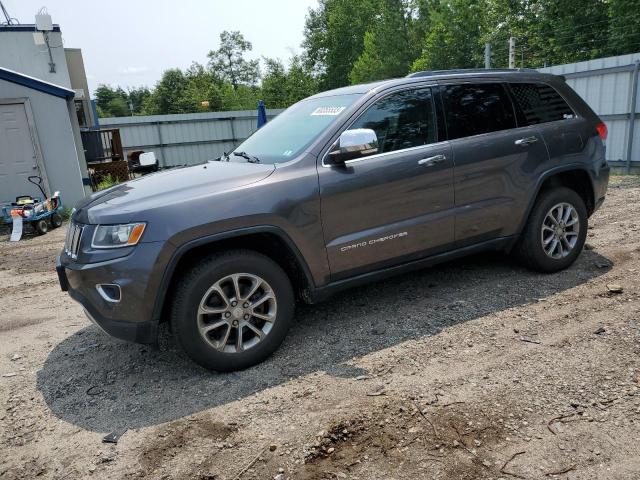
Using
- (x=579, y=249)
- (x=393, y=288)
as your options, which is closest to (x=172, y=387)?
(x=393, y=288)

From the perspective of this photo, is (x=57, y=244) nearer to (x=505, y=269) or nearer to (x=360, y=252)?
(x=360, y=252)

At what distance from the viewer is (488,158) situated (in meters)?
4.34

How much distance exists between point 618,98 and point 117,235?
1223cm

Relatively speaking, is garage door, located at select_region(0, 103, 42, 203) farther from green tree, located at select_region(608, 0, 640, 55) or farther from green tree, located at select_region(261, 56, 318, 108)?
green tree, located at select_region(261, 56, 318, 108)

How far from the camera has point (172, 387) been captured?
3410mm

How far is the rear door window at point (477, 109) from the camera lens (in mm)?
4320

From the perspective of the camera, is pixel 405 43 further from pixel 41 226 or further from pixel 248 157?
pixel 248 157

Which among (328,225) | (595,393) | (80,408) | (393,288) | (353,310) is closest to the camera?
(595,393)

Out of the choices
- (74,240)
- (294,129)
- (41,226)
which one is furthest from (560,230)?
(41,226)

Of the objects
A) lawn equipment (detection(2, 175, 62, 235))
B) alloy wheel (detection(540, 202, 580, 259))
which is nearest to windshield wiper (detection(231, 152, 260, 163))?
alloy wheel (detection(540, 202, 580, 259))

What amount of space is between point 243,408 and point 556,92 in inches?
163

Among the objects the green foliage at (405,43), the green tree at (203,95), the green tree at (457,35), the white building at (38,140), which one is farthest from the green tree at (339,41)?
the white building at (38,140)

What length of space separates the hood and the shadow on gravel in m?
1.16

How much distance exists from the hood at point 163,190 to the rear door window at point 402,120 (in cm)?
93
